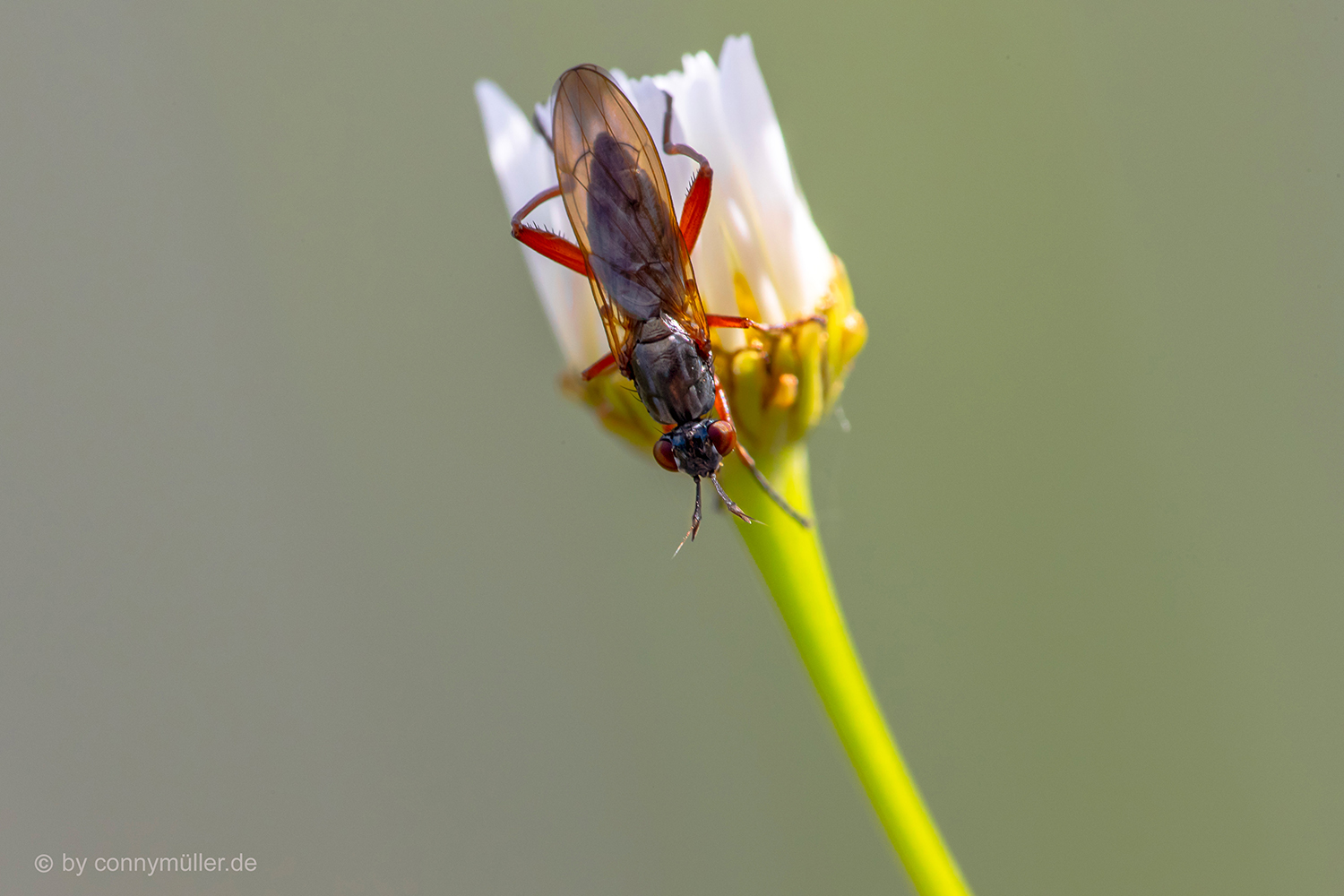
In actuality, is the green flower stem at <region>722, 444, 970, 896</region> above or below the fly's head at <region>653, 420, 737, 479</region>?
below

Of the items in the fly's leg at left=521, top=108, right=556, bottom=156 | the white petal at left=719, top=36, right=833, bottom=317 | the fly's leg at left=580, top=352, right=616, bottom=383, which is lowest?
the fly's leg at left=580, top=352, right=616, bottom=383

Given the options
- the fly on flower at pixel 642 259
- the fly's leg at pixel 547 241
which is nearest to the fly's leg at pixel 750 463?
the fly on flower at pixel 642 259

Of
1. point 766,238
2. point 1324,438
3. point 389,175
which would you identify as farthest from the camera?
point 389,175

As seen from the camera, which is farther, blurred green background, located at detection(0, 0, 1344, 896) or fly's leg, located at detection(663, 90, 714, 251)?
blurred green background, located at detection(0, 0, 1344, 896)

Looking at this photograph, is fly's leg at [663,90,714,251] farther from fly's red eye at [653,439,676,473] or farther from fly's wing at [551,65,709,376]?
fly's red eye at [653,439,676,473]

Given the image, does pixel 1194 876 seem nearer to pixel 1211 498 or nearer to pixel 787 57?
pixel 1211 498

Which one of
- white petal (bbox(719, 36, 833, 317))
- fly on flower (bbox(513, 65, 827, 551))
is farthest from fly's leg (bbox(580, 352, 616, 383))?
white petal (bbox(719, 36, 833, 317))

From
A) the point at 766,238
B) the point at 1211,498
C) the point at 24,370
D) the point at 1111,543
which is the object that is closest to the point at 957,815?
the point at 1111,543
